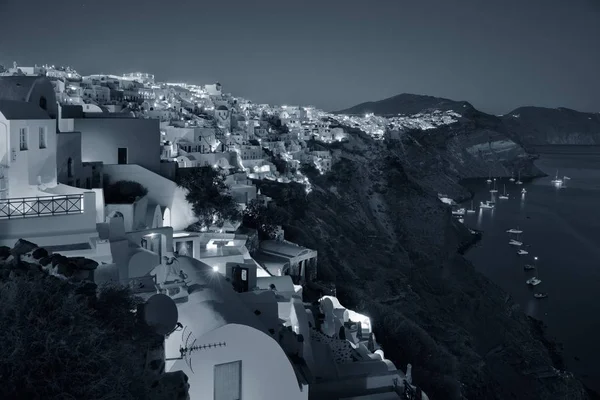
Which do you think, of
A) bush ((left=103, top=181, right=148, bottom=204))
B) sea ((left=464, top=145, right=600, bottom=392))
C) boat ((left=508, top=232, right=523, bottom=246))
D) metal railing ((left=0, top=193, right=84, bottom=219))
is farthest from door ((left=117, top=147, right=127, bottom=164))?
boat ((left=508, top=232, right=523, bottom=246))

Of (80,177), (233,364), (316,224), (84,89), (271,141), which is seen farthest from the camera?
(271,141)

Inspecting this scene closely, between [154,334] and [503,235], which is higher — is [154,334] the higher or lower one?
the higher one

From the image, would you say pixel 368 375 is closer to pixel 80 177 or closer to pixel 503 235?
pixel 80 177

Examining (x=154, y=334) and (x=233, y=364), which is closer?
(x=154, y=334)

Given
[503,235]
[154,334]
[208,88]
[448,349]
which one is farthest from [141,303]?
[208,88]

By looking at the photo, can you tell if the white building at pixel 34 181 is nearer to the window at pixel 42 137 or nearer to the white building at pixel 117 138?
the window at pixel 42 137

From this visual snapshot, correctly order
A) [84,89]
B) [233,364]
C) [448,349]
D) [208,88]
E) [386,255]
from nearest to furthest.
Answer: [233,364], [448,349], [386,255], [84,89], [208,88]

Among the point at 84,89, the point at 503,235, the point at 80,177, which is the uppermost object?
the point at 84,89
